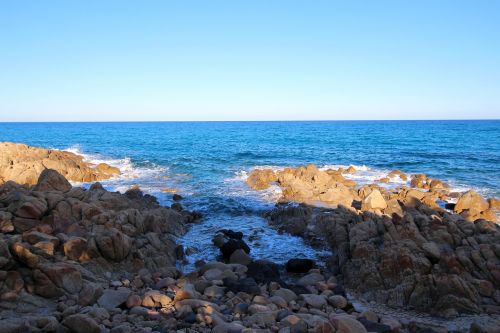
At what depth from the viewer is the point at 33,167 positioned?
23.9m

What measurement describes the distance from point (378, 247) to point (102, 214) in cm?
963

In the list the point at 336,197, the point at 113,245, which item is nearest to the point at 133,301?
the point at 113,245

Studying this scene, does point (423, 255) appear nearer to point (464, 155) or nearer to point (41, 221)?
point (41, 221)

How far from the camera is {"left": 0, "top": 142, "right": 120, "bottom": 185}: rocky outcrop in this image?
2281 centimetres

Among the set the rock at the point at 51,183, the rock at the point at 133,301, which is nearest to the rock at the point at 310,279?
the rock at the point at 133,301

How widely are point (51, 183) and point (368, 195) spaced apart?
575 inches

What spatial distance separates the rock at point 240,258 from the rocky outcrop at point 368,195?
5.80 metres

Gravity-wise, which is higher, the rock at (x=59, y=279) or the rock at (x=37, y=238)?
the rock at (x=37, y=238)

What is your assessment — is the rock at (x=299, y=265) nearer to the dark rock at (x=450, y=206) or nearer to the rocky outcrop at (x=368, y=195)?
the rocky outcrop at (x=368, y=195)

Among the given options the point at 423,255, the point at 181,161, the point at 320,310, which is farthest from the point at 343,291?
the point at 181,161

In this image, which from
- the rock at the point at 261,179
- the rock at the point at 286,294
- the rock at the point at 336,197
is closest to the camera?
the rock at the point at 286,294

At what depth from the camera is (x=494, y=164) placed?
36688 millimetres

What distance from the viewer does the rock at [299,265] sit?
12.8m

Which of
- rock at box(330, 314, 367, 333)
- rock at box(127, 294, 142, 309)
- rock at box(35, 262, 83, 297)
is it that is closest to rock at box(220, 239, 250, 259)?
rock at box(127, 294, 142, 309)
